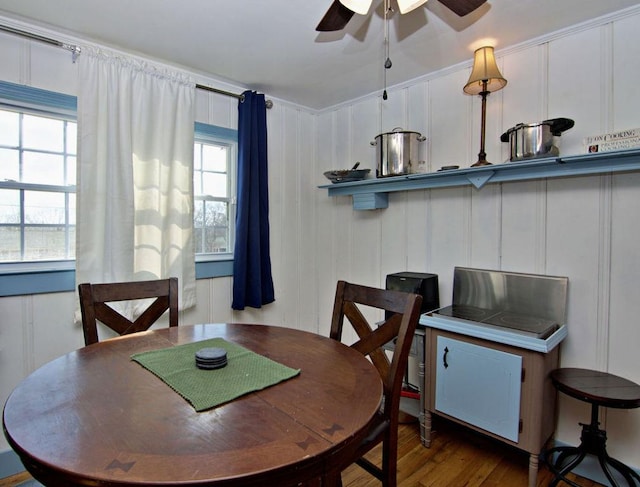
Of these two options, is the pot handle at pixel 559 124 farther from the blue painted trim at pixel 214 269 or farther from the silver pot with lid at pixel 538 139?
the blue painted trim at pixel 214 269

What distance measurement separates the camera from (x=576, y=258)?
203 cm

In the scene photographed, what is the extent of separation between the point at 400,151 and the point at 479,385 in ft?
5.15

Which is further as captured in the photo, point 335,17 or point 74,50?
point 74,50

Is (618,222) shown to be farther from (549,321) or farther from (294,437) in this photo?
(294,437)

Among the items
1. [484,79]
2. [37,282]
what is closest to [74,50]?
[37,282]

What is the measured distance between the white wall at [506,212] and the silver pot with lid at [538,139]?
18 centimetres

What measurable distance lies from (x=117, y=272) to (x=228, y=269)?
2.71ft

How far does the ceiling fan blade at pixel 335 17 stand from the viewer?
5.21 ft

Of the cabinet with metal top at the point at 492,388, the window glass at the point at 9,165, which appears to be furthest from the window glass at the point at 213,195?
the cabinet with metal top at the point at 492,388

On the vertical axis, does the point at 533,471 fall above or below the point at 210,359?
below

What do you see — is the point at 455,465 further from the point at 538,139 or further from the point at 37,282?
the point at 37,282

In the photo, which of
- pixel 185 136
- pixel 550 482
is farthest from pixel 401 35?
pixel 550 482

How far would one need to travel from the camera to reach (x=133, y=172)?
2289mm

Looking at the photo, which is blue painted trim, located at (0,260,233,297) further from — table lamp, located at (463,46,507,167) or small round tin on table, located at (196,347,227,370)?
table lamp, located at (463,46,507,167)
